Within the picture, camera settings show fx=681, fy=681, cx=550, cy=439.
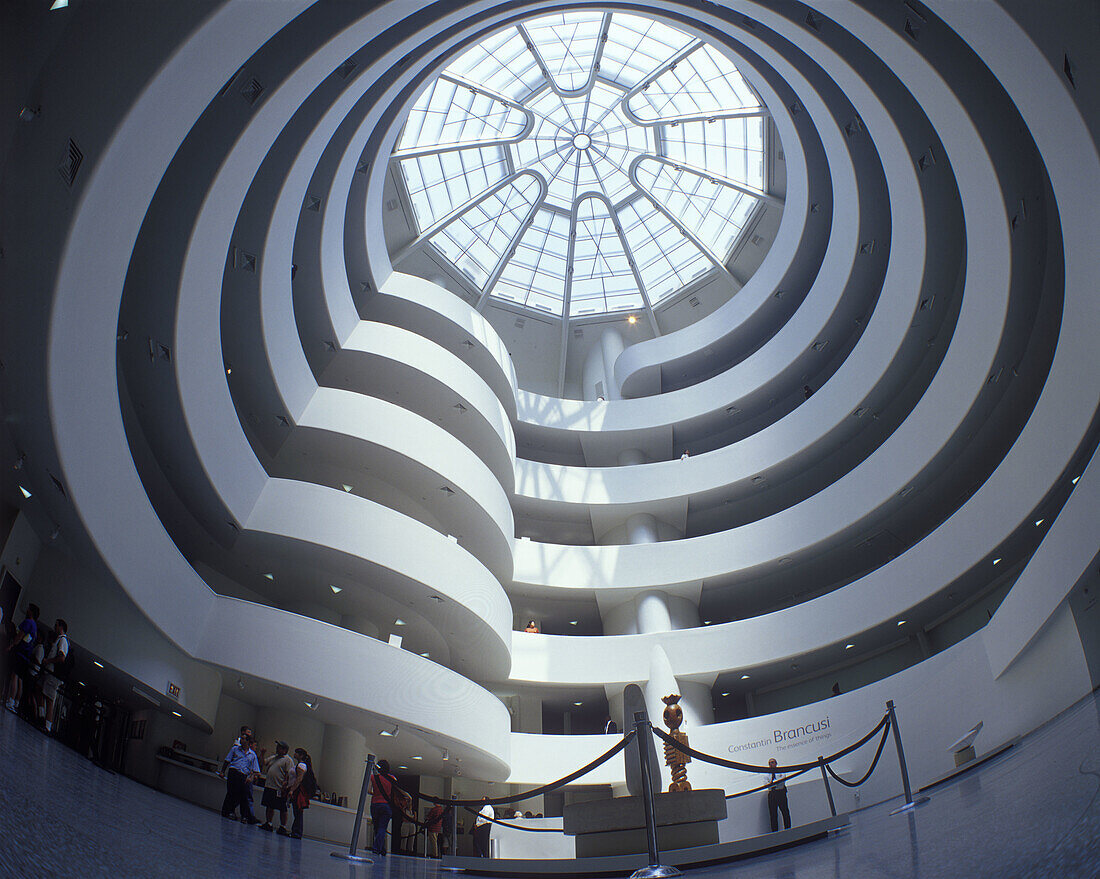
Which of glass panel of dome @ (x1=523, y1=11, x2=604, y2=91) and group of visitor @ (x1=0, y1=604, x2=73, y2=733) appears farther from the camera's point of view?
glass panel of dome @ (x1=523, y1=11, x2=604, y2=91)

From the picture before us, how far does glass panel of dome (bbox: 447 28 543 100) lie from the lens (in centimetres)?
2353

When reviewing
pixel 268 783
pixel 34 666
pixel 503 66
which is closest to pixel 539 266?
pixel 503 66

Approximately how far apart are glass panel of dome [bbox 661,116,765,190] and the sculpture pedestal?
78.2 ft

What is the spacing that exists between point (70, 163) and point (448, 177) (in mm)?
20833

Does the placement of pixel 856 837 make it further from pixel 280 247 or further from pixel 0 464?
pixel 280 247

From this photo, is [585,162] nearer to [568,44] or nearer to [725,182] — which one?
[568,44]

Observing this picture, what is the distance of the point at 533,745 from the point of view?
19047mm

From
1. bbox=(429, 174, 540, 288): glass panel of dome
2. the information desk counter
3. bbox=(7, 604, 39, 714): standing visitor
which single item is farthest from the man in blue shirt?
bbox=(429, 174, 540, 288): glass panel of dome

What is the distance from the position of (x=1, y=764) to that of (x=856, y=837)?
22.1 feet

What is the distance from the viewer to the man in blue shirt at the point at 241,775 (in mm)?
10383

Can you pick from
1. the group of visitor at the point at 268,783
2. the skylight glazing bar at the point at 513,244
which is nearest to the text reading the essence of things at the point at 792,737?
the group of visitor at the point at 268,783

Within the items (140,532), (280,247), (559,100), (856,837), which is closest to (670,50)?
(559,100)

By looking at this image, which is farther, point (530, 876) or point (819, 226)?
point (819, 226)

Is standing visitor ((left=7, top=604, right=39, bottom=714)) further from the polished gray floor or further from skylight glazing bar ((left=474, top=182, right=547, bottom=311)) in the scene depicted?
skylight glazing bar ((left=474, top=182, right=547, bottom=311))
